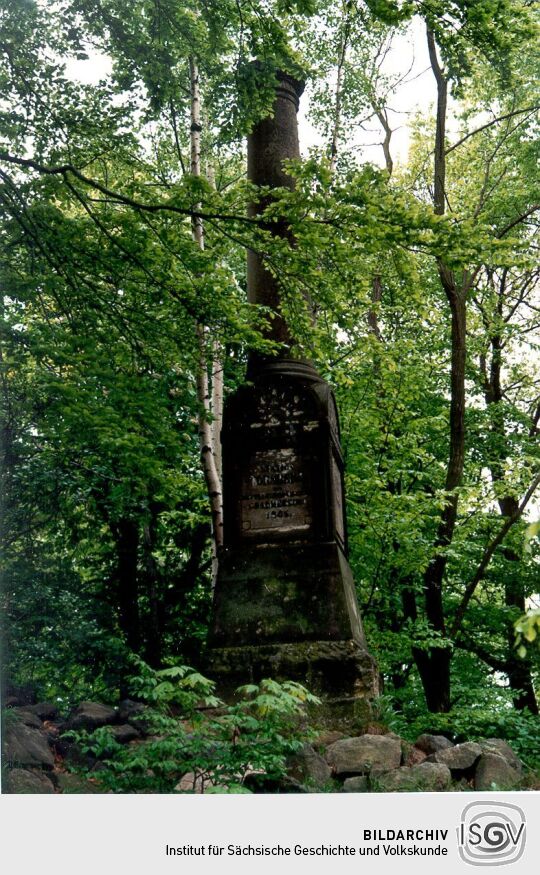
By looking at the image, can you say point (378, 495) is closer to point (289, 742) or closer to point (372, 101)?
point (289, 742)

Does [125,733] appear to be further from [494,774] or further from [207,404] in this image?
[207,404]

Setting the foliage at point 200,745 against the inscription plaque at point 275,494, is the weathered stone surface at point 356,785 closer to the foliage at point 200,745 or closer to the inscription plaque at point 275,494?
the foliage at point 200,745

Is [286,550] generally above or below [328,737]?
above

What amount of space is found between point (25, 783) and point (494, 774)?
2498 millimetres

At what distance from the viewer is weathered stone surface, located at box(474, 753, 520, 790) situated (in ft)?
14.2

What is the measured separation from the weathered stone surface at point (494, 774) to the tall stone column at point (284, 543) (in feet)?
3.02

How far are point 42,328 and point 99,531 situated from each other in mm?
2166

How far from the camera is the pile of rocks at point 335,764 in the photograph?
4.25m

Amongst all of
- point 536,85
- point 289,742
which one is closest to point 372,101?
point 536,85

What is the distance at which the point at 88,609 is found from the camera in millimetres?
6195
